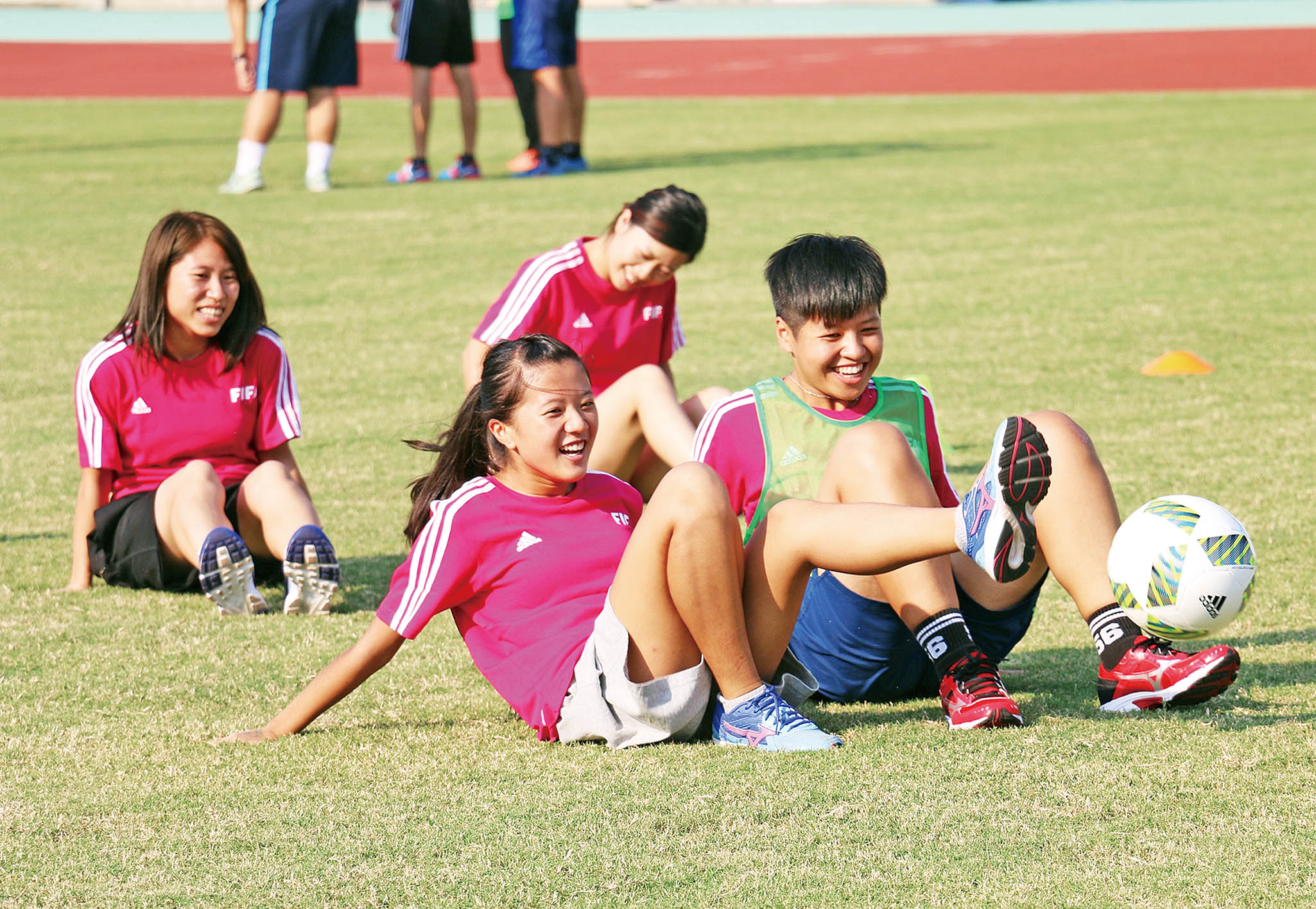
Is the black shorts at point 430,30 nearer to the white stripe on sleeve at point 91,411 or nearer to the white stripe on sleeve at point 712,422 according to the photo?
the white stripe on sleeve at point 91,411

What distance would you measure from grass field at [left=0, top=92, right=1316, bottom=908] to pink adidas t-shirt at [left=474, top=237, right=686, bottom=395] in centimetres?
86

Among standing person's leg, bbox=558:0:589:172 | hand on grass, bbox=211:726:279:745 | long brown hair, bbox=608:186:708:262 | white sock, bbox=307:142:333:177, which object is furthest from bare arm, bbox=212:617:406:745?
standing person's leg, bbox=558:0:589:172

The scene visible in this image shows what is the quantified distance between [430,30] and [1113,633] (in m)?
10.6

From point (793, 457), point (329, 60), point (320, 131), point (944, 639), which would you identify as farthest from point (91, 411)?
point (320, 131)

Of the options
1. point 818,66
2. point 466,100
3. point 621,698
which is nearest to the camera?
point 621,698

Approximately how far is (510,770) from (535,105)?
11.0 meters

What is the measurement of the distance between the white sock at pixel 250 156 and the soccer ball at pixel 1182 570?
32.6 feet

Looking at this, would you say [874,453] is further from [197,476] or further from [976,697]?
[197,476]

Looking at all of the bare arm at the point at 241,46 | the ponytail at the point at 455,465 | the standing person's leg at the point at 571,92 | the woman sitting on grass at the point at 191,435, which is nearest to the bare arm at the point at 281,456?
the woman sitting on grass at the point at 191,435

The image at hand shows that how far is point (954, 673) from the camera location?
3256 mm

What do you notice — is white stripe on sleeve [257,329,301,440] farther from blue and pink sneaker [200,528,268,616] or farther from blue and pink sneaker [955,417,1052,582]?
blue and pink sneaker [955,417,1052,582]

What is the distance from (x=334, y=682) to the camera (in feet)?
10.7

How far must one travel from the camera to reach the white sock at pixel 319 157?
1236cm

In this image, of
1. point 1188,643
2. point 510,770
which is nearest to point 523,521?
point 510,770
